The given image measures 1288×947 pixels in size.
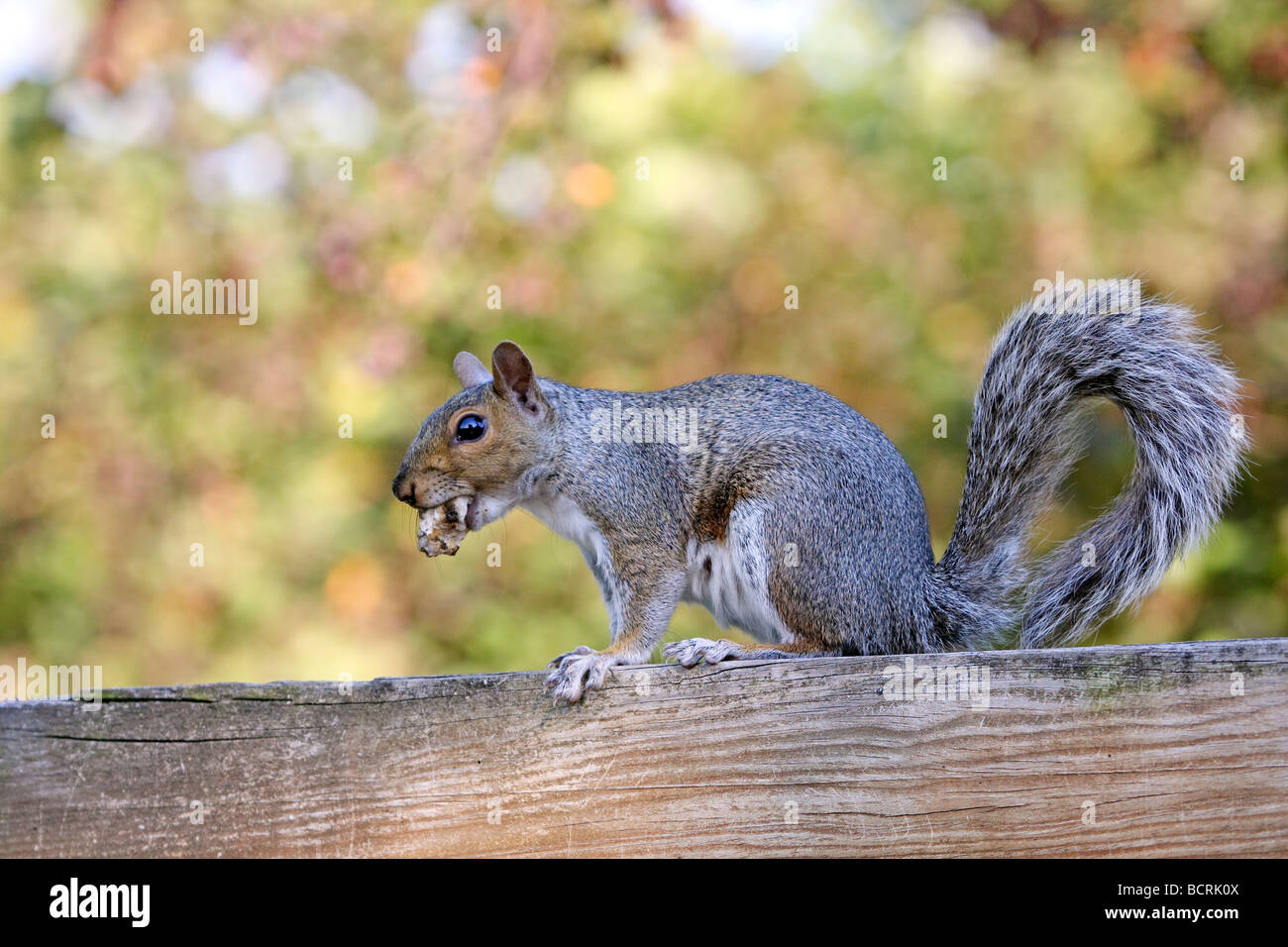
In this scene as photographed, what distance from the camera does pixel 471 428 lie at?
1.99 meters

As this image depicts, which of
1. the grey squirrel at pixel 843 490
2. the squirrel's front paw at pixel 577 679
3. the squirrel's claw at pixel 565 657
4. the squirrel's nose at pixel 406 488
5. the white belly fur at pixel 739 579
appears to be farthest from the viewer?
the squirrel's nose at pixel 406 488

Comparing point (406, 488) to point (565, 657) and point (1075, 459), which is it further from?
point (1075, 459)

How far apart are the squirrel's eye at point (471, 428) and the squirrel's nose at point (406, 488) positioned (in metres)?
0.10

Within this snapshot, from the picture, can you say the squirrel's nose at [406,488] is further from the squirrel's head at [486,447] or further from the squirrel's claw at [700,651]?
the squirrel's claw at [700,651]

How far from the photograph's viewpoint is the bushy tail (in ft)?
5.43

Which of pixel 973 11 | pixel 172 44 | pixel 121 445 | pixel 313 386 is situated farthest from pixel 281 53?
pixel 973 11

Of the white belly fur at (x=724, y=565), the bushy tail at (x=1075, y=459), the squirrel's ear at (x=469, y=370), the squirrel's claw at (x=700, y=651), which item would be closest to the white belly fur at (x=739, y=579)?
the white belly fur at (x=724, y=565)

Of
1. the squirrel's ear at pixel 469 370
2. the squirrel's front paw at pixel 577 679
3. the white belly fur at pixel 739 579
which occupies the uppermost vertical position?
the squirrel's ear at pixel 469 370

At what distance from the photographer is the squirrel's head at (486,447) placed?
6.48 ft

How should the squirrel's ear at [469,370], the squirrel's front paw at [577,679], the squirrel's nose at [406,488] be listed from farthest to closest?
the squirrel's ear at [469,370] < the squirrel's nose at [406,488] < the squirrel's front paw at [577,679]

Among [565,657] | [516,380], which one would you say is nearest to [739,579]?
[565,657]

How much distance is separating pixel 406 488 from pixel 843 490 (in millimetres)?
670

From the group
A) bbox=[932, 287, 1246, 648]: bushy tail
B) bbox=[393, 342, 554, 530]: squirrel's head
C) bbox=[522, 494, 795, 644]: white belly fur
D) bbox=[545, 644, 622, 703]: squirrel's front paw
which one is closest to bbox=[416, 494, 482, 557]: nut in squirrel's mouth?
bbox=[393, 342, 554, 530]: squirrel's head

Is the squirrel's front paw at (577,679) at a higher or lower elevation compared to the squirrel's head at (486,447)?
lower
